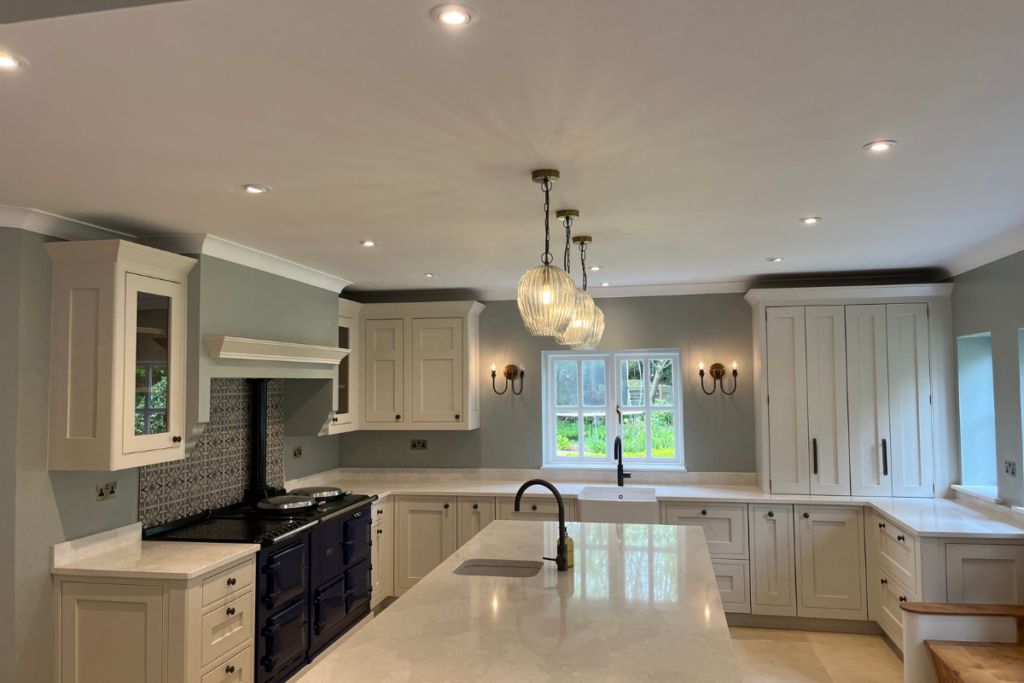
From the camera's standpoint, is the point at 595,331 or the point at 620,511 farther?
the point at 620,511

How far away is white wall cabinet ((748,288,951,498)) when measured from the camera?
4.66 metres

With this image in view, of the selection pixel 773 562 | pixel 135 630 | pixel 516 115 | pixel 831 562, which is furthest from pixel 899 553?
pixel 135 630

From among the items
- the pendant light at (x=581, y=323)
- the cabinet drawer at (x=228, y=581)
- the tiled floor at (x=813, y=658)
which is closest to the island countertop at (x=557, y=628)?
the pendant light at (x=581, y=323)

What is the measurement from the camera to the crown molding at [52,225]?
9.32ft

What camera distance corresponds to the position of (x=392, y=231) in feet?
11.2

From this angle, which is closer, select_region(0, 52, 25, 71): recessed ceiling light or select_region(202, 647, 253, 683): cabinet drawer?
select_region(0, 52, 25, 71): recessed ceiling light

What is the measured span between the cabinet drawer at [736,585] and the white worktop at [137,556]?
10.1 ft

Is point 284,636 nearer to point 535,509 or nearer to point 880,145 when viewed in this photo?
point 535,509

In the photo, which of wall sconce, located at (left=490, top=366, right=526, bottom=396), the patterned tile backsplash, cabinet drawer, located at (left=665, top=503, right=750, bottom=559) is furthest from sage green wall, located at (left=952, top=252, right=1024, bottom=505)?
the patterned tile backsplash

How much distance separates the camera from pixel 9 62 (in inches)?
61.6

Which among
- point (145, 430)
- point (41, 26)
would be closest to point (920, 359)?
point (145, 430)

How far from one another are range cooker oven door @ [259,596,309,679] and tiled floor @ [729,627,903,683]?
7.88ft

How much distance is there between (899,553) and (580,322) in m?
2.59

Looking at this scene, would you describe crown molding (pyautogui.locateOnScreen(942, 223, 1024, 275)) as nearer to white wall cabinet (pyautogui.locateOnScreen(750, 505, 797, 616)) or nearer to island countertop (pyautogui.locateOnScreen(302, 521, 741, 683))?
white wall cabinet (pyautogui.locateOnScreen(750, 505, 797, 616))
